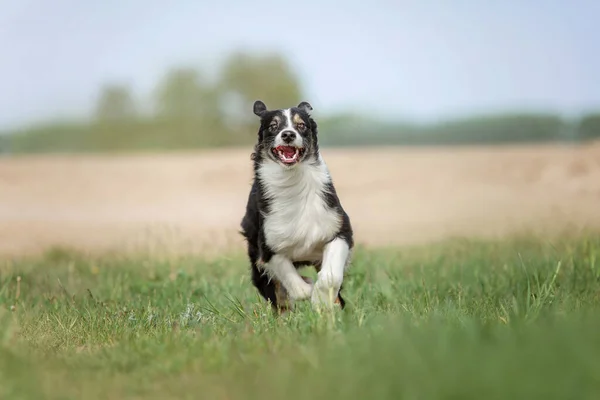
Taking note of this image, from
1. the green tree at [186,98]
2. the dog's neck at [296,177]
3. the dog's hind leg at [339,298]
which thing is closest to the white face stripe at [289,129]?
the dog's neck at [296,177]

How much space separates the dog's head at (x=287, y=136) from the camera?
633cm

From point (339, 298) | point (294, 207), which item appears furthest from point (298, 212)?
point (339, 298)

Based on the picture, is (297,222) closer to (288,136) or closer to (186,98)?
(288,136)

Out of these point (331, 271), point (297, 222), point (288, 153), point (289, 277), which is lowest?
point (289, 277)

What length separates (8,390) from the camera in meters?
4.02

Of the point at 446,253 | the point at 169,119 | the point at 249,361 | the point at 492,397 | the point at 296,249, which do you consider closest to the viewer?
the point at 492,397

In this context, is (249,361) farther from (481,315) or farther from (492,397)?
(481,315)

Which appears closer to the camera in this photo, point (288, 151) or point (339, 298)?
point (288, 151)

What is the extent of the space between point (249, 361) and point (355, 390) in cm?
92

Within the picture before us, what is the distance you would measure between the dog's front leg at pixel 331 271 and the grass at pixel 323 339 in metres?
0.24

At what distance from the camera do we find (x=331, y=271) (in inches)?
243

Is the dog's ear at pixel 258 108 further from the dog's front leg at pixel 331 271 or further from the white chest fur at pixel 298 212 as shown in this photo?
the dog's front leg at pixel 331 271

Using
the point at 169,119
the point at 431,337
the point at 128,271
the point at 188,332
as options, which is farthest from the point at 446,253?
the point at 169,119

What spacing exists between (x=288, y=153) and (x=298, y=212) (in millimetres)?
475
